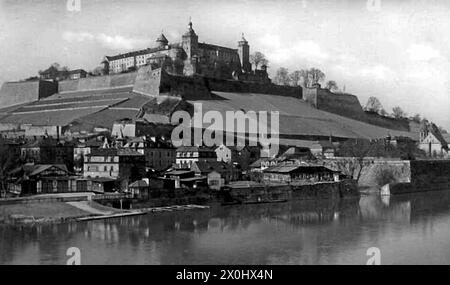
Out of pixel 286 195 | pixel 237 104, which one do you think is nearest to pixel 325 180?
pixel 286 195

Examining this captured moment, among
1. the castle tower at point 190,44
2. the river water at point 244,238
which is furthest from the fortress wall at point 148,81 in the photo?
the river water at point 244,238

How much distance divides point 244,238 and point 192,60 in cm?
4242

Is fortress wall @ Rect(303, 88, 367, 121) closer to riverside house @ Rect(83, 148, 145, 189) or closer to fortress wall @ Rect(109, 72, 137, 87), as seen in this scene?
fortress wall @ Rect(109, 72, 137, 87)

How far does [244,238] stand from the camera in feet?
61.0

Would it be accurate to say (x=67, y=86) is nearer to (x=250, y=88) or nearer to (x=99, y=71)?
(x=99, y=71)

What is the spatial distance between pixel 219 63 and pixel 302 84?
1525 centimetres

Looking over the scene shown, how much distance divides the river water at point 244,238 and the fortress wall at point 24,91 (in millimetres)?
39175

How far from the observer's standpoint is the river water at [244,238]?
50.7 ft

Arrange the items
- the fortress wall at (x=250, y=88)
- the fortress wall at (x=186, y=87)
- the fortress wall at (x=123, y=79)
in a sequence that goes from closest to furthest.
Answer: the fortress wall at (x=186, y=87) < the fortress wall at (x=123, y=79) < the fortress wall at (x=250, y=88)

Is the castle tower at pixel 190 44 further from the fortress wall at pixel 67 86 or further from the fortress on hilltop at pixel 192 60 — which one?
the fortress wall at pixel 67 86

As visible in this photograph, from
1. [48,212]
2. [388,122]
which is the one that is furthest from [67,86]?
[48,212]

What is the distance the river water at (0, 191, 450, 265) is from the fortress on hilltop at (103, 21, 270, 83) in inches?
1346

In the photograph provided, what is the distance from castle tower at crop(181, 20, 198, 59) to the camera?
200ft
